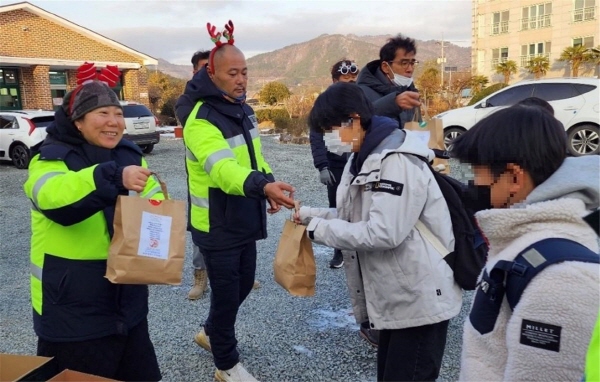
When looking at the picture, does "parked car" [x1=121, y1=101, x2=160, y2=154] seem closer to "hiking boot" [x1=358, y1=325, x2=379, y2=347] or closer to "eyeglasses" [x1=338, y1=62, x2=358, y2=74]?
"eyeglasses" [x1=338, y1=62, x2=358, y2=74]

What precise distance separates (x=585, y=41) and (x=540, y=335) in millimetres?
39940

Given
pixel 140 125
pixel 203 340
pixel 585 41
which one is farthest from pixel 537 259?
pixel 585 41

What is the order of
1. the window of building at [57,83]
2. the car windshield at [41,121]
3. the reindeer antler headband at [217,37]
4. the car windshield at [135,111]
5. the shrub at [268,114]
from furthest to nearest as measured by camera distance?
the shrub at [268,114] < the window of building at [57,83] < the car windshield at [135,111] < the car windshield at [41,121] < the reindeer antler headband at [217,37]

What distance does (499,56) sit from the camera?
39.9m

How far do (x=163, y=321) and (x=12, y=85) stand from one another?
22.3 metres

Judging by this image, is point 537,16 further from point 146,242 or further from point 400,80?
point 146,242

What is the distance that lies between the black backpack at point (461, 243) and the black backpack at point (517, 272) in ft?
2.42

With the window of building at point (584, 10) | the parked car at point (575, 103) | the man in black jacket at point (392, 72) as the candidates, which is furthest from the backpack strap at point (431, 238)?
the window of building at point (584, 10)

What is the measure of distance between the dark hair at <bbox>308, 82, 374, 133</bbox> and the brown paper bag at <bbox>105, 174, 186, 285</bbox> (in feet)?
2.35

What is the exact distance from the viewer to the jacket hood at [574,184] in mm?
1168

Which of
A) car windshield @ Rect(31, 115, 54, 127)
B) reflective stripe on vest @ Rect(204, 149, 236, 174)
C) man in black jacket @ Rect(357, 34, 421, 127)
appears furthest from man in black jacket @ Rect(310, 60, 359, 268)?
car windshield @ Rect(31, 115, 54, 127)

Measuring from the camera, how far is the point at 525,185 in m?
1.26

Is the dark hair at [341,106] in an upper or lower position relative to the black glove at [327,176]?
upper

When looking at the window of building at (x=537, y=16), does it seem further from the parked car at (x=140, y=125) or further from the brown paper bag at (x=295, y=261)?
the brown paper bag at (x=295, y=261)
